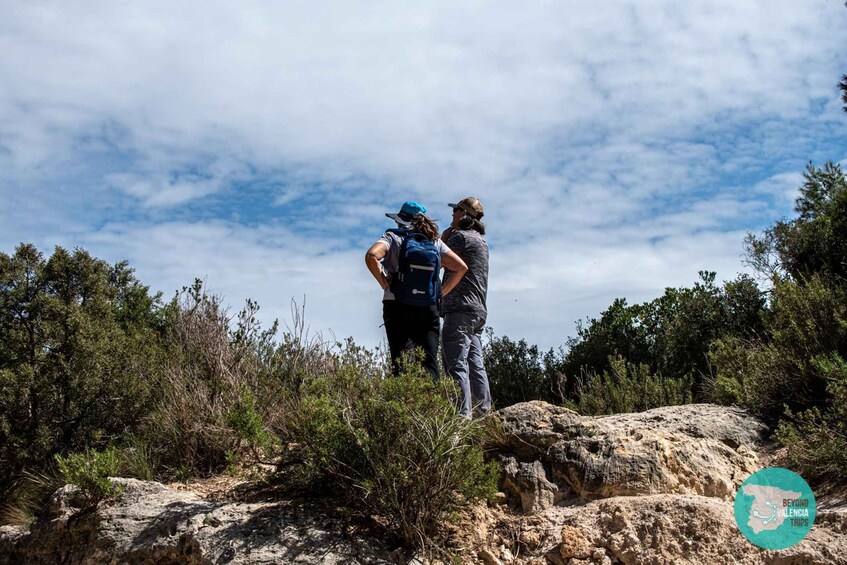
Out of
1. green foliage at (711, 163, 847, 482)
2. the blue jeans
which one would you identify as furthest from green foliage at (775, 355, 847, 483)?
the blue jeans

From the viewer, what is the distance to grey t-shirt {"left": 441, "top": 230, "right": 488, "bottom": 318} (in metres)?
6.41

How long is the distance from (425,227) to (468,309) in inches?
31.8

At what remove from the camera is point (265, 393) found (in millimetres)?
6668

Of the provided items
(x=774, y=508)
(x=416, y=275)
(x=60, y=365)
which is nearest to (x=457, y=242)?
(x=416, y=275)

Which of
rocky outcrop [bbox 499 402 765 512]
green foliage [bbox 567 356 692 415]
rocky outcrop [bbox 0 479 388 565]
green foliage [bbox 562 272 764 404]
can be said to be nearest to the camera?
rocky outcrop [bbox 0 479 388 565]

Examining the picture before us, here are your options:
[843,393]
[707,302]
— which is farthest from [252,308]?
[707,302]

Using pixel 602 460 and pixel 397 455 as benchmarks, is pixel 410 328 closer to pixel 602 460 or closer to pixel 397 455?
pixel 397 455

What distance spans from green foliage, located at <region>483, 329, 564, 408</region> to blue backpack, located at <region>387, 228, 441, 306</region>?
529 cm

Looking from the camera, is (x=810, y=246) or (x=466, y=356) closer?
(x=466, y=356)

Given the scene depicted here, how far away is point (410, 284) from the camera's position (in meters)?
5.84

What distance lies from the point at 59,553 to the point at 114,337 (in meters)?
2.40

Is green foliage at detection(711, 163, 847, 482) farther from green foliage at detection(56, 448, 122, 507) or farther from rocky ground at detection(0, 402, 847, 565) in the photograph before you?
green foliage at detection(56, 448, 122, 507)

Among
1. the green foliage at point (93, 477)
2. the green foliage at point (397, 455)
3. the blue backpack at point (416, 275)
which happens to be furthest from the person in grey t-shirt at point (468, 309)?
the green foliage at point (93, 477)

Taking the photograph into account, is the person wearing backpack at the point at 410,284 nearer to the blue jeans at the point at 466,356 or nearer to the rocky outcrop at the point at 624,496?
the blue jeans at the point at 466,356
